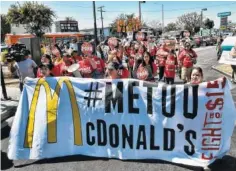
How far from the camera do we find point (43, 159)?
15.0 feet

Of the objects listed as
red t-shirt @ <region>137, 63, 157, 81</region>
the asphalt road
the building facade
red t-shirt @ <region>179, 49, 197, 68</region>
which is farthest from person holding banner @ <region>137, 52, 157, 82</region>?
the building facade

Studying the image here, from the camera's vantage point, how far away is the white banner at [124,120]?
407 centimetres

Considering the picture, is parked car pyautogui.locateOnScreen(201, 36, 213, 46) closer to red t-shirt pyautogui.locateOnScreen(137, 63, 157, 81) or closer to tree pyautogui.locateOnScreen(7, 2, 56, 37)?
tree pyautogui.locateOnScreen(7, 2, 56, 37)

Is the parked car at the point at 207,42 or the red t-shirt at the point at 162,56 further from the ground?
the parked car at the point at 207,42

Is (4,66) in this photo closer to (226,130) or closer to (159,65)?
(159,65)

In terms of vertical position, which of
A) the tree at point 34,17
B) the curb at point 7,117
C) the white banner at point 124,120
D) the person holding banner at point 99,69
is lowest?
the curb at point 7,117

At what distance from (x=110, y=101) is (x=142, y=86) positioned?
0.54 metres

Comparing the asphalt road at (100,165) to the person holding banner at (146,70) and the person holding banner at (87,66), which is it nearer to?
the person holding banner at (146,70)

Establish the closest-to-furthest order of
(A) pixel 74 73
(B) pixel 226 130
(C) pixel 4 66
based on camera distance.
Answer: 1. (B) pixel 226 130
2. (A) pixel 74 73
3. (C) pixel 4 66

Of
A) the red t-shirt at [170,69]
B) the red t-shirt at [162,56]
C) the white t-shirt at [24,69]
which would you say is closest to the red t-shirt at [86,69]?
the white t-shirt at [24,69]

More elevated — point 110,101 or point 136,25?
point 136,25

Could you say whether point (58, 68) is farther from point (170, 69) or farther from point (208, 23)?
point (208, 23)

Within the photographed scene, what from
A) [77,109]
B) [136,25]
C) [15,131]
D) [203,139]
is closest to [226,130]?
[203,139]

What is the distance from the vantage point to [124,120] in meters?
4.38
